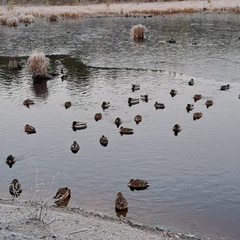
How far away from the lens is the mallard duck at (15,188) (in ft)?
41.9

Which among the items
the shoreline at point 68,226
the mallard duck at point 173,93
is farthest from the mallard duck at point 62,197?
the mallard duck at point 173,93

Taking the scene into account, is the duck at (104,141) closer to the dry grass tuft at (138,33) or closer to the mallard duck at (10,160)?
the mallard duck at (10,160)

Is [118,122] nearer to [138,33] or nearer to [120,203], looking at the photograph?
[120,203]

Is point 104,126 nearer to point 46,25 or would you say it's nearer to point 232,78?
point 232,78

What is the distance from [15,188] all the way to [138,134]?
5885 millimetres

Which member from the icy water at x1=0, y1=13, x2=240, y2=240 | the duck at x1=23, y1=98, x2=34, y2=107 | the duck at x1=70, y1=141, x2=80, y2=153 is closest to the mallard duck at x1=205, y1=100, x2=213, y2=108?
the icy water at x1=0, y1=13, x2=240, y2=240

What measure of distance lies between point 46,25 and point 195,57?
80.8 feet

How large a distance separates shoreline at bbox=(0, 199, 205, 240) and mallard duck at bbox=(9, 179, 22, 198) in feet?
3.21

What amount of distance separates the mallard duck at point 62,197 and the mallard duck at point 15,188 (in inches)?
41.6

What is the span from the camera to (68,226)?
10.2m

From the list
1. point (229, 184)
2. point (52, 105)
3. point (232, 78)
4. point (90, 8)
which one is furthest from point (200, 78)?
point (90, 8)

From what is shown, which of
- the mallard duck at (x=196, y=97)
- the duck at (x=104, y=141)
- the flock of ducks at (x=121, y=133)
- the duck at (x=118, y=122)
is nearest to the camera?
the flock of ducks at (x=121, y=133)

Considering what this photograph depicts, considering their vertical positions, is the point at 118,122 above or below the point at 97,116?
below

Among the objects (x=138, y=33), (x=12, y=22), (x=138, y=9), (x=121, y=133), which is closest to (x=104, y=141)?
(x=121, y=133)
